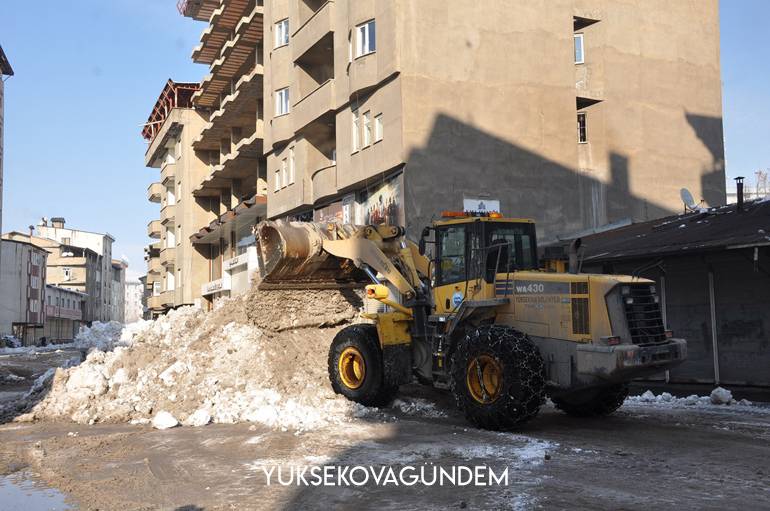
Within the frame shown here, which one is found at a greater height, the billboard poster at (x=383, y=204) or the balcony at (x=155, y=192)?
the balcony at (x=155, y=192)

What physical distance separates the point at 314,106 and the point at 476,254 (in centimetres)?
1875

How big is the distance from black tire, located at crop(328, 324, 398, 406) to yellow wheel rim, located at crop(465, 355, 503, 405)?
2.34 metres

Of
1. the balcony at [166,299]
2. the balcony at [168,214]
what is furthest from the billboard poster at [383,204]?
the balcony at [168,214]

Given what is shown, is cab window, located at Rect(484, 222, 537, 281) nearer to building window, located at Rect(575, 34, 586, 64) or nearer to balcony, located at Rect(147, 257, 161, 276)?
building window, located at Rect(575, 34, 586, 64)

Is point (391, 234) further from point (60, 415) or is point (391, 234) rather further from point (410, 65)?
point (410, 65)

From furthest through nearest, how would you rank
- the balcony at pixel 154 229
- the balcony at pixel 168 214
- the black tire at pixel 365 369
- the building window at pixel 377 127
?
the balcony at pixel 154 229 < the balcony at pixel 168 214 < the building window at pixel 377 127 < the black tire at pixel 365 369

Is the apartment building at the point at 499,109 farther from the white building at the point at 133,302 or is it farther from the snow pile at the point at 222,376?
the white building at the point at 133,302

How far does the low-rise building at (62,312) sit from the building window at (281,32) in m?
69.1

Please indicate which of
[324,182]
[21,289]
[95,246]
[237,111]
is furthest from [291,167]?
[95,246]

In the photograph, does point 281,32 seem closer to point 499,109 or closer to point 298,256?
point 499,109

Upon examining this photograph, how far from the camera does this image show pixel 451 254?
11.7 metres

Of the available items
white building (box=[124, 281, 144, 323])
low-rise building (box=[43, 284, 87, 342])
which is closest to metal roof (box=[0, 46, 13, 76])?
low-rise building (box=[43, 284, 87, 342])

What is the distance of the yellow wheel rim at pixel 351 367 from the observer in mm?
13039

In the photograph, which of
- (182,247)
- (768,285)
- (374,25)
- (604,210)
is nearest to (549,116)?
(604,210)
